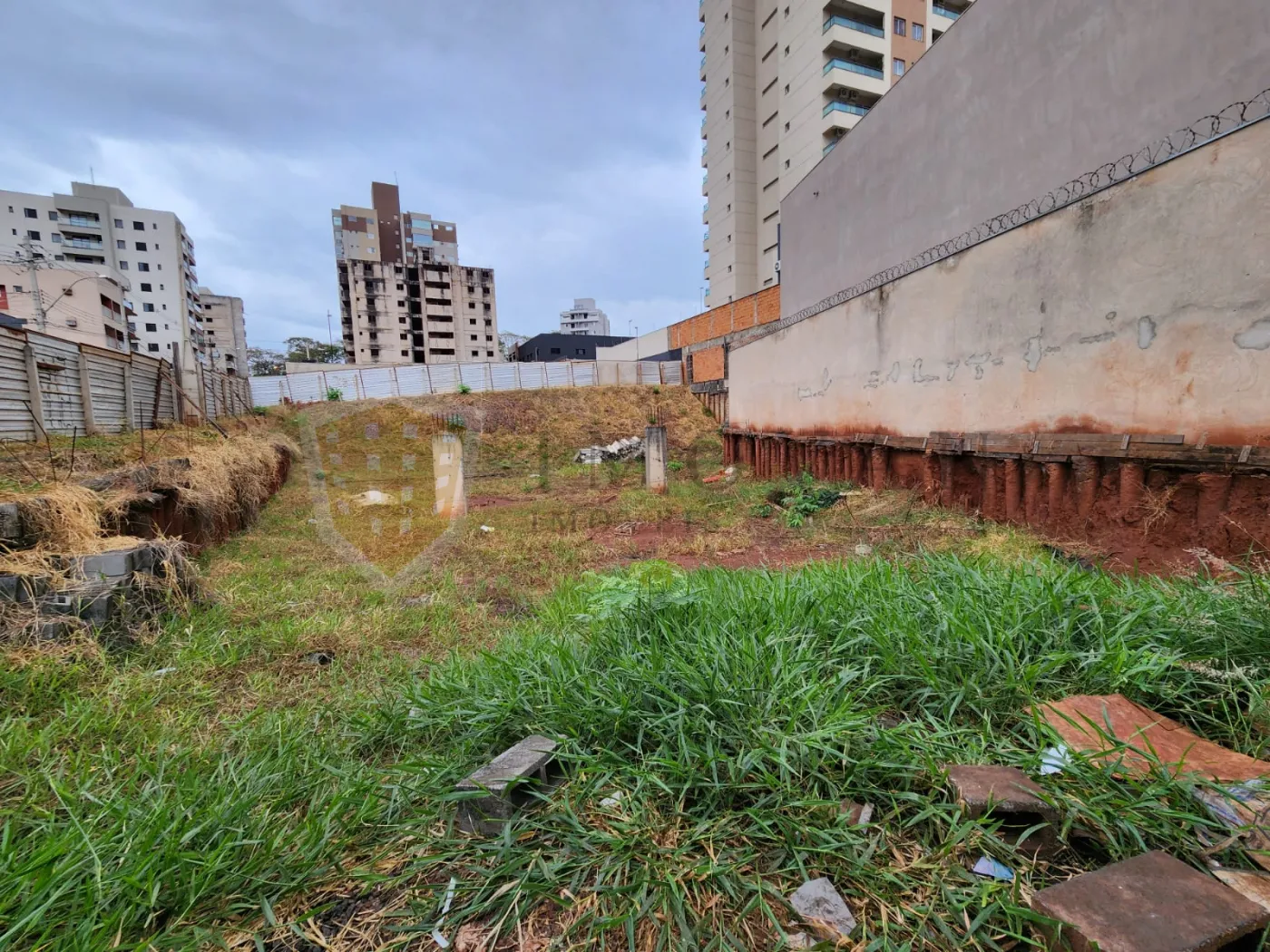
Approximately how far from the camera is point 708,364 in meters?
22.4

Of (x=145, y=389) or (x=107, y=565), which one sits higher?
(x=145, y=389)

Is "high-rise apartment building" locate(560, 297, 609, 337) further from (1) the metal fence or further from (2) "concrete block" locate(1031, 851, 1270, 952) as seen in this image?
(2) "concrete block" locate(1031, 851, 1270, 952)

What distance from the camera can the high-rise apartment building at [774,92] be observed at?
2444 centimetres

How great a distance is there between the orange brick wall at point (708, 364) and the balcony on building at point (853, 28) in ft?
52.6

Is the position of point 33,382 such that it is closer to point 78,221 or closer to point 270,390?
point 270,390

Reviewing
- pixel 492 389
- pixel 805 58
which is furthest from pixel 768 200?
pixel 492 389

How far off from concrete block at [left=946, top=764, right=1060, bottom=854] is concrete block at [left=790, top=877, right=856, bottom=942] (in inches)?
15.7

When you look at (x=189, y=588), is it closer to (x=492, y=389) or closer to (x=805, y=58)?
A: (x=492, y=389)

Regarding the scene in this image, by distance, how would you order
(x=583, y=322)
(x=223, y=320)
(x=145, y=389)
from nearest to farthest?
(x=145, y=389) → (x=223, y=320) → (x=583, y=322)

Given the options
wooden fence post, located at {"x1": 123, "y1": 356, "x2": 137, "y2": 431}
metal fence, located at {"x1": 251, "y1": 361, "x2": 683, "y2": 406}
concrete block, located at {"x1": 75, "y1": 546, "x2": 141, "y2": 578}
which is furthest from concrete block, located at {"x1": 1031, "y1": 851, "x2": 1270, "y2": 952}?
metal fence, located at {"x1": 251, "y1": 361, "x2": 683, "y2": 406}

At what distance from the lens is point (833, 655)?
6.29 ft

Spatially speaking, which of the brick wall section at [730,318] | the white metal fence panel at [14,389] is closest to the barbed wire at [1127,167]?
the brick wall section at [730,318]

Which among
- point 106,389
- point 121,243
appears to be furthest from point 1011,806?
point 121,243

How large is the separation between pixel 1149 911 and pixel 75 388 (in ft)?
39.0
